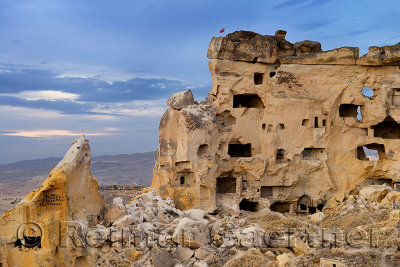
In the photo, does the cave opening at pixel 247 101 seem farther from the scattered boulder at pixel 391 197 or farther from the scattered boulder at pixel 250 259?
the scattered boulder at pixel 250 259

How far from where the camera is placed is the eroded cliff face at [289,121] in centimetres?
2236

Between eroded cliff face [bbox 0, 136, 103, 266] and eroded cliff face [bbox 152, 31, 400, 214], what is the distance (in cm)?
600

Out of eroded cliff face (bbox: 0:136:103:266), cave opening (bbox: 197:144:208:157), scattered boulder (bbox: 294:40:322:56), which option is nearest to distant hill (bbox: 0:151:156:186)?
cave opening (bbox: 197:144:208:157)

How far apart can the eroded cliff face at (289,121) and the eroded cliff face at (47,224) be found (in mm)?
6001

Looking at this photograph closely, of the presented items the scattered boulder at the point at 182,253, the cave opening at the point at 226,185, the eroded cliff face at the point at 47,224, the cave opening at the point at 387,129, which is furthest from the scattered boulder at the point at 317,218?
the eroded cliff face at the point at 47,224

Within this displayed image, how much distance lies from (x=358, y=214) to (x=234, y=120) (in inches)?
284

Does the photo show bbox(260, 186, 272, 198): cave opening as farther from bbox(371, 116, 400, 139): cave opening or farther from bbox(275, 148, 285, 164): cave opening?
bbox(371, 116, 400, 139): cave opening

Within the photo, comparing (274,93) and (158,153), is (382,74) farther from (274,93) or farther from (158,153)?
(158,153)

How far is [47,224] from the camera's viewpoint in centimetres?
1599

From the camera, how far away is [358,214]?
18844mm

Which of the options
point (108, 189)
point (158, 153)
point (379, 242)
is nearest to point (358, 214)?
point (379, 242)

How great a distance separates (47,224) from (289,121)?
1208 centimetres

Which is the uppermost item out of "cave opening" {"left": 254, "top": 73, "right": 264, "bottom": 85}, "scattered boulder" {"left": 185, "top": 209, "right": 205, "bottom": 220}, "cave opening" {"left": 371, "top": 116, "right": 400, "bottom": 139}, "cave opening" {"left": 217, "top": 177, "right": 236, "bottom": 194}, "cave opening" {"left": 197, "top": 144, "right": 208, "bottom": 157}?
"cave opening" {"left": 254, "top": 73, "right": 264, "bottom": 85}

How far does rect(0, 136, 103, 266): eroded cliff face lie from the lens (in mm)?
16016
